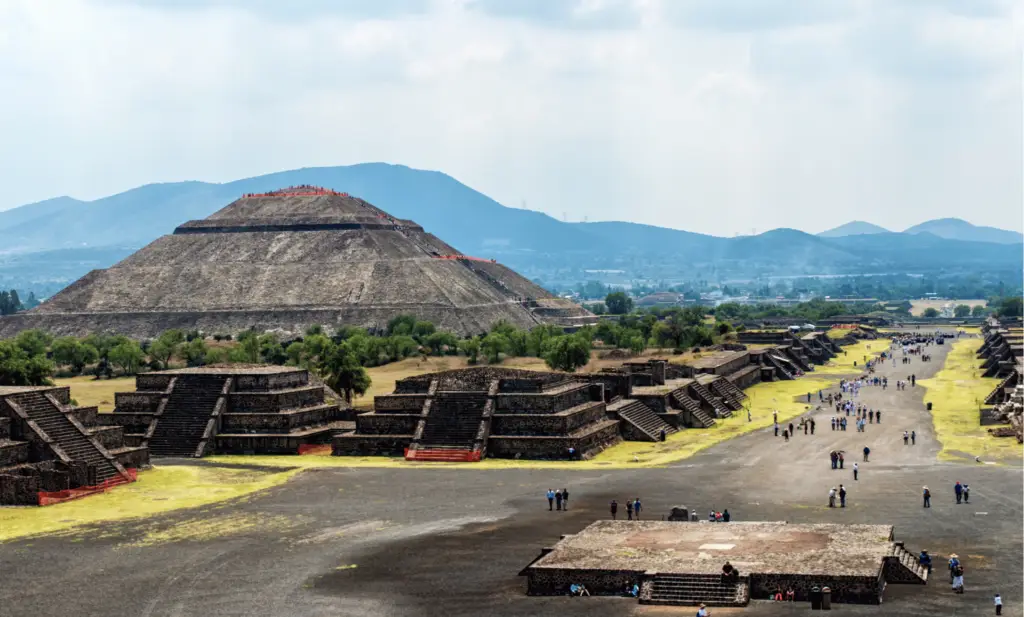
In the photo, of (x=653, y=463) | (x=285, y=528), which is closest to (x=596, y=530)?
(x=285, y=528)

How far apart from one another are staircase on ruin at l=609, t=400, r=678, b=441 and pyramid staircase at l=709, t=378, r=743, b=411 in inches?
615

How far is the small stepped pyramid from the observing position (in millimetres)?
41469

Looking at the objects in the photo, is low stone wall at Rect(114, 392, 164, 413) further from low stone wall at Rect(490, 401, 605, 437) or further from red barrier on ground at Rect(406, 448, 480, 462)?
low stone wall at Rect(490, 401, 605, 437)

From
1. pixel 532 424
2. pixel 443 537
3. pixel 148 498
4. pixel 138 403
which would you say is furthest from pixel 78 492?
pixel 532 424

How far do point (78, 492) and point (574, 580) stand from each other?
28237mm

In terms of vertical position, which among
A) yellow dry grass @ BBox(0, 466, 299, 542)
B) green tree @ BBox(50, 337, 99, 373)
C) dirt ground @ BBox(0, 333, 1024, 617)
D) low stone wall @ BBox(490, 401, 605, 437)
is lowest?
dirt ground @ BBox(0, 333, 1024, 617)

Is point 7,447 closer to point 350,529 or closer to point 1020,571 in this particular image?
point 350,529

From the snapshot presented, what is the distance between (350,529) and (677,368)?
178 feet

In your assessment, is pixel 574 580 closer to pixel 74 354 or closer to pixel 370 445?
pixel 370 445

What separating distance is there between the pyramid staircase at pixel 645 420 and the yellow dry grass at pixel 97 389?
3475 cm

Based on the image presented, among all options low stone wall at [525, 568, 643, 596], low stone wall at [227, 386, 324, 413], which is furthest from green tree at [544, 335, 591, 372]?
low stone wall at [525, 568, 643, 596]

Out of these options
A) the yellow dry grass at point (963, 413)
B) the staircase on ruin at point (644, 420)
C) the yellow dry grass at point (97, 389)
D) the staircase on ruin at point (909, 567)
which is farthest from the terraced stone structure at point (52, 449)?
the yellow dry grass at point (963, 413)

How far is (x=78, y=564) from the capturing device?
46.7m

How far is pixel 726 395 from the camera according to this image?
102125 millimetres
